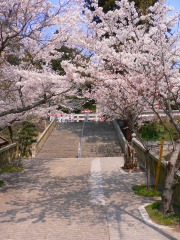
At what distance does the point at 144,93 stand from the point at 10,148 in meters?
13.0

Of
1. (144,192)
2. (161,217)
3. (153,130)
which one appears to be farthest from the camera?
(153,130)

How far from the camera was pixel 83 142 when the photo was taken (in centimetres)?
2836

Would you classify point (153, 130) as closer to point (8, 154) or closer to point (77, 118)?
point (77, 118)

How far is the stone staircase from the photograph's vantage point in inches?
992

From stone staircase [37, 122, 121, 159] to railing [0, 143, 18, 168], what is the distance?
10.2ft

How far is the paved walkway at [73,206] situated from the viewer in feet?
24.5

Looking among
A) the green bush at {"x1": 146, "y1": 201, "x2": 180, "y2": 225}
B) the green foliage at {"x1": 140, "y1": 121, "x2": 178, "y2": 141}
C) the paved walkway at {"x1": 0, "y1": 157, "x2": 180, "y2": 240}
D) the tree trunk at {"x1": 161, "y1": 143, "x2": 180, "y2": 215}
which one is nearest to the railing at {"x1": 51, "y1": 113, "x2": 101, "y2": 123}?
the green foliage at {"x1": 140, "y1": 121, "x2": 178, "y2": 141}

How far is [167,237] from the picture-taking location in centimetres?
703

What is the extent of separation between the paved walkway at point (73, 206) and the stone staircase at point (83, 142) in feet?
28.0

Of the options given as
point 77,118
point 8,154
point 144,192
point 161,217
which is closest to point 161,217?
point 161,217

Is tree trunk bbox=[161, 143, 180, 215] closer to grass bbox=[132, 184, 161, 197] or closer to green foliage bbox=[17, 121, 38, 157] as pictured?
grass bbox=[132, 184, 161, 197]

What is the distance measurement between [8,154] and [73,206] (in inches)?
422

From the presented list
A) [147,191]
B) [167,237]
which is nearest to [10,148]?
[147,191]

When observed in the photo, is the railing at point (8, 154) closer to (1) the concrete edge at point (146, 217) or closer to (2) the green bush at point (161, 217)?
(1) the concrete edge at point (146, 217)
